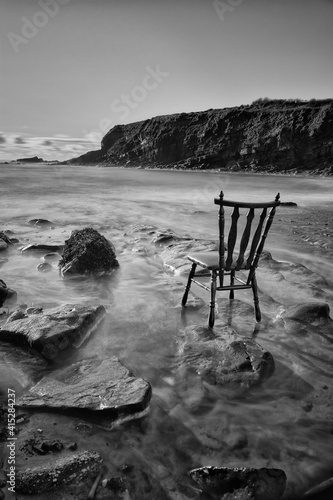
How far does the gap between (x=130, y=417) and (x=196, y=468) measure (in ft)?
1.86

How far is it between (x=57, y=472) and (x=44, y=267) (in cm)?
416

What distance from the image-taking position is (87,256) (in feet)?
17.9

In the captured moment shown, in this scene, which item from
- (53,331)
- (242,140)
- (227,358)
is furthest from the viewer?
(242,140)

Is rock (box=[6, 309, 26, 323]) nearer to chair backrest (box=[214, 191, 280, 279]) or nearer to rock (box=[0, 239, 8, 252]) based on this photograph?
chair backrest (box=[214, 191, 280, 279])

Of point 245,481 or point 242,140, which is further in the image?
point 242,140

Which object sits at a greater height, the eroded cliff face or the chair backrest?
the eroded cliff face

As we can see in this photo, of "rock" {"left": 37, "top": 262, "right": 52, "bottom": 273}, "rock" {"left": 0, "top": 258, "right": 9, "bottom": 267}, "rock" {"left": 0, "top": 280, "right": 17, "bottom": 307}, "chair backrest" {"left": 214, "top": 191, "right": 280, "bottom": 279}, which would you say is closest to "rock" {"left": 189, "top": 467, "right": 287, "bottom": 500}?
"chair backrest" {"left": 214, "top": 191, "right": 280, "bottom": 279}

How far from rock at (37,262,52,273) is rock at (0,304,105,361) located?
2.11m

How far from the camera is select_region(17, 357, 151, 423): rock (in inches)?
93.5

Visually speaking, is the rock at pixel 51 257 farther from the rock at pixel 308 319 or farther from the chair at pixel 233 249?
the rock at pixel 308 319

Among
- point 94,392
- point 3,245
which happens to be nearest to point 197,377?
point 94,392

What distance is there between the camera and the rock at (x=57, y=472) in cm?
182

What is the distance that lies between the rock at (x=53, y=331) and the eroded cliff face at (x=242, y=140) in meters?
43.6

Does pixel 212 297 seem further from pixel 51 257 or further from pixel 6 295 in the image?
pixel 51 257
